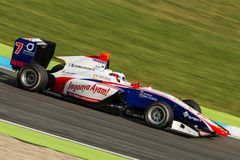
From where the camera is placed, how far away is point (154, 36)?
66.5ft

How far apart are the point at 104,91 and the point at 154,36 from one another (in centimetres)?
941

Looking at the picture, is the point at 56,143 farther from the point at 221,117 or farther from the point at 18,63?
the point at 221,117

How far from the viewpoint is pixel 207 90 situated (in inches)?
642

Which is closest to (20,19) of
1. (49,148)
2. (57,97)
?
(57,97)

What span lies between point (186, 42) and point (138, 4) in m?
3.53

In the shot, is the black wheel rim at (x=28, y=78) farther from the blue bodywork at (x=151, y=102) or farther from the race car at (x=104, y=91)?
the blue bodywork at (x=151, y=102)

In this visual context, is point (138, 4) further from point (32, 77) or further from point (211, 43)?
point (32, 77)

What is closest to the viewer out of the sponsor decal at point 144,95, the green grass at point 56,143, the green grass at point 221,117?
the green grass at point 56,143

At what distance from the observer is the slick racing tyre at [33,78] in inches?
445

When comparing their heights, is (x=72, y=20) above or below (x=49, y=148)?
above

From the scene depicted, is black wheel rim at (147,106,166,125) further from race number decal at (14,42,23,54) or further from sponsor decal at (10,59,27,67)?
race number decal at (14,42,23,54)

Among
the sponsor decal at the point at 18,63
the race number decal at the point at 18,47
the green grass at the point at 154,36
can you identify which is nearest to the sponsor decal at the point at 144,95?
the sponsor decal at the point at 18,63

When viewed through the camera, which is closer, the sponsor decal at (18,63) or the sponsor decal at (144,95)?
the sponsor decal at (144,95)

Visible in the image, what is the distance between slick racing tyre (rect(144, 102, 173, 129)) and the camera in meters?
10.6
